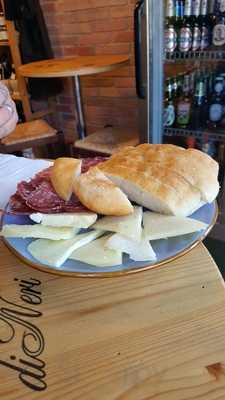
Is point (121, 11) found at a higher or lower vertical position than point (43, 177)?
higher

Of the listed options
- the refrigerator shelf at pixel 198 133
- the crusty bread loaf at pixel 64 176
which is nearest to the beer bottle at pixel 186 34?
the refrigerator shelf at pixel 198 133

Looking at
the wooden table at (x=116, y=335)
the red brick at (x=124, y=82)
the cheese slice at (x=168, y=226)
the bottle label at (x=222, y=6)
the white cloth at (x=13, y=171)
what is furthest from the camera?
the red brick at (x=124, y=82)

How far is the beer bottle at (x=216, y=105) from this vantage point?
132 centimetres

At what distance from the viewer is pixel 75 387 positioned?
32cm

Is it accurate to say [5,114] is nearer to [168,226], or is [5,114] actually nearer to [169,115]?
[168,226]

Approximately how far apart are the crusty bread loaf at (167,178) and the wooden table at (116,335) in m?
0.10

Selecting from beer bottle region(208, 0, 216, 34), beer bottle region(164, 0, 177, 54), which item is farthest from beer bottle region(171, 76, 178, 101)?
beer bottle region(208, 0, 216, 34)

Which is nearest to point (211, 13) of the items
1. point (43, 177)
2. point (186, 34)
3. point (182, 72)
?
point (186, 34)

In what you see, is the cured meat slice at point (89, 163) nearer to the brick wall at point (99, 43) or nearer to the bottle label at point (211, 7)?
the bottle label at point (211, 7)

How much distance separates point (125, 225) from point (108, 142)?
1116mm

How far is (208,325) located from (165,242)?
0.38ft

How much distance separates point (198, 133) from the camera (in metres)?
1.36

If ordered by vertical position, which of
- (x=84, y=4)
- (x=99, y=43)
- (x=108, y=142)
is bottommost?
(x=108, y=142)

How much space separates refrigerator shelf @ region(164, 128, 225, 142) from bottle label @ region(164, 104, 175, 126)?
3 centimetres
